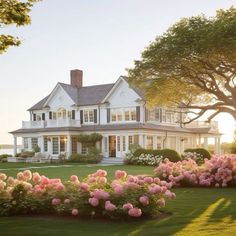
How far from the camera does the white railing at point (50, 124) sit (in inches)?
2080

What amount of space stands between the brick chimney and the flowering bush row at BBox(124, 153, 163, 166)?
1735 centimetres

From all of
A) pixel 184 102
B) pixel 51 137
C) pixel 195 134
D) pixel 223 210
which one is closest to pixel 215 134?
pixel 195 134

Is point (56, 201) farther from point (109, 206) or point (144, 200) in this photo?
point (144, 200)

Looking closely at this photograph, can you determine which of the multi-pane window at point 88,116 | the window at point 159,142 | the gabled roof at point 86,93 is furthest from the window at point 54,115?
the window at point 159,142

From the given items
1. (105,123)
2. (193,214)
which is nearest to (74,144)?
(105,123)

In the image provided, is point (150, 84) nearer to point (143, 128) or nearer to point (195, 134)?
point (143, 128)

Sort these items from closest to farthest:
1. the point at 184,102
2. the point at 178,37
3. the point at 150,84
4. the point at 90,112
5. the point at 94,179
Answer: the point at 94,179 → the point at 178,37 → the point at 150,84 → the point at 184,102 → the point at 90,112

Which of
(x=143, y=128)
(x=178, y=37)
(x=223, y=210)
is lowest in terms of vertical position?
(x=223, y=210)

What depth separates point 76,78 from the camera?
192 ft

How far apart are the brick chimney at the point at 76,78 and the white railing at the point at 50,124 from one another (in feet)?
21.4

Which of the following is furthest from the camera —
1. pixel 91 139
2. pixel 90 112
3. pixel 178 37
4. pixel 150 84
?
pixel 90 112

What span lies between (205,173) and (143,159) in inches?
863

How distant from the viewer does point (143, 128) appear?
152 ft

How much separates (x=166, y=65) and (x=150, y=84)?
2.68 meters
